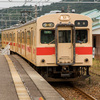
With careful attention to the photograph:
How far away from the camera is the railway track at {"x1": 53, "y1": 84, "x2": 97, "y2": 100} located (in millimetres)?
9688

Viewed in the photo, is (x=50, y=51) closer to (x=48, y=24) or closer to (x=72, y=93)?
(x=48, y=24)

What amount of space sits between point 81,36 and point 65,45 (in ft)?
2.49

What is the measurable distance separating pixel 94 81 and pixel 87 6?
60041 millimetres

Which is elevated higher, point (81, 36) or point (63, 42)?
point (81, 36)

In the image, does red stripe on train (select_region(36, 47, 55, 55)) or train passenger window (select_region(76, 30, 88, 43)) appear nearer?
red stripe on train (select_region(36, 47, 55, 55))

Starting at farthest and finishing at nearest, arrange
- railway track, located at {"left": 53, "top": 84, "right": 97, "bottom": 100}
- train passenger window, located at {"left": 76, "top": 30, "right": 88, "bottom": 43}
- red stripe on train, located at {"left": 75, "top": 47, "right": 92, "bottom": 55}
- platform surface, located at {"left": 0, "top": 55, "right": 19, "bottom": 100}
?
train passenger window, located at {"left": 76, "top": 30, "right": 88, "bottom": 43} → red stripe on train, located at {"left": 75, "top": 47, "right": 92, "bottom": 55} → railway track, located at {"left": 53, "top": 84, "right": 97, "bottom": 100} → platform surface, located at {"left": 0, "top": 55, "right": 19, "bottom": 100}

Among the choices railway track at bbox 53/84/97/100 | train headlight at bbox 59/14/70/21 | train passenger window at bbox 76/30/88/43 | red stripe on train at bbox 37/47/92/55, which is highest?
train headlight at bbox 59/14/70/21

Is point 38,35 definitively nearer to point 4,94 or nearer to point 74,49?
point 74,49

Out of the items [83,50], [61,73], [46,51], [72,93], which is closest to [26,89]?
[72,93]

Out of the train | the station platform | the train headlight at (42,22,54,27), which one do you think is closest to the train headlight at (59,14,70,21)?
the train

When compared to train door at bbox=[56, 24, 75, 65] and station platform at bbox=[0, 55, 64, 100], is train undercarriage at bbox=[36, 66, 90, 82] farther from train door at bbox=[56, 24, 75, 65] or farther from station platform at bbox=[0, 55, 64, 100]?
station platform at bbox=[0, 55, 64, 100]

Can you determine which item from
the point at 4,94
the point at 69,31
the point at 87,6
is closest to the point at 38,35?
the point at 69,31

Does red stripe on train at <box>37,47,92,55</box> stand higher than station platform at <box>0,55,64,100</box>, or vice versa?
red stripe on train at <box>37,47,92,55</box>

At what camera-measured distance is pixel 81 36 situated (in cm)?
1121
